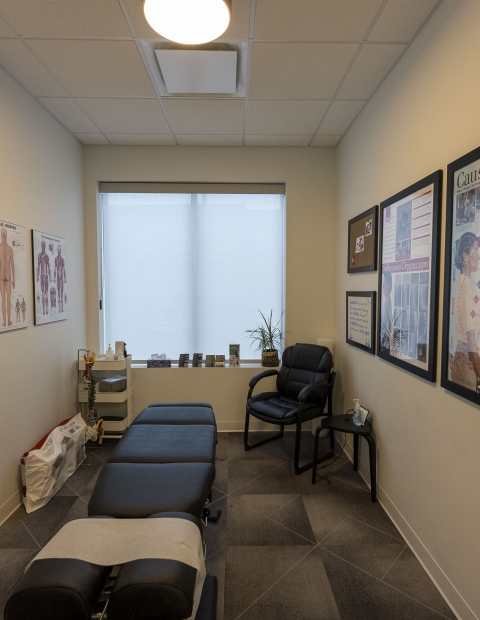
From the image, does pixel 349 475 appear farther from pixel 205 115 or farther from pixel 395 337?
pixel 205 115

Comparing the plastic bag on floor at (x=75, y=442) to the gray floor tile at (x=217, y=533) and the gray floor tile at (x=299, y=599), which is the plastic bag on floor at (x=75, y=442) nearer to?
the gray floor tile at (x=217, y=533)

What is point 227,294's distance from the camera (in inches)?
167

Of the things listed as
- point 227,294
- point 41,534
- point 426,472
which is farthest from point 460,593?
point 227,294

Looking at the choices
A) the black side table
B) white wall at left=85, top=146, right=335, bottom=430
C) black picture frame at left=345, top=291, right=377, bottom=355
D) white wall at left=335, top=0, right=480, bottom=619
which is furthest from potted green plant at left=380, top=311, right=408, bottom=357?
white wall at left=85, top=146, right=335, bottom=430

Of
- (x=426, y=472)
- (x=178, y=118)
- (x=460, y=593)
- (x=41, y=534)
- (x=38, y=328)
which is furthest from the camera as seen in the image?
(x=178, y=118)

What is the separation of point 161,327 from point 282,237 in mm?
1675

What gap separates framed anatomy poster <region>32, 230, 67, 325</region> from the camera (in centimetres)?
298

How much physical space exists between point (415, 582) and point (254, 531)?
36.4 inches

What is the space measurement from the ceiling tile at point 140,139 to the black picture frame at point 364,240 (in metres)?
1.99

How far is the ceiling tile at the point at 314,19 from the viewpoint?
1.96 meters

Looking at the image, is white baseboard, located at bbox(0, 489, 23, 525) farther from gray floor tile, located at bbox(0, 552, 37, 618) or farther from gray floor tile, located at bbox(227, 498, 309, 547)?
gray floor tile, located at bbox(227, 498, 309, 547)

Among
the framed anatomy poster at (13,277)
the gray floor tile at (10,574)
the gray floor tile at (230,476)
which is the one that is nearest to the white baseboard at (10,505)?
the gray floor tile at (10,574)

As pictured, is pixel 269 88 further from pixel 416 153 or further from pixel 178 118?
pixel 416 153

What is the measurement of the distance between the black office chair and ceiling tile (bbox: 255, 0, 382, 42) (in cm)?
244
